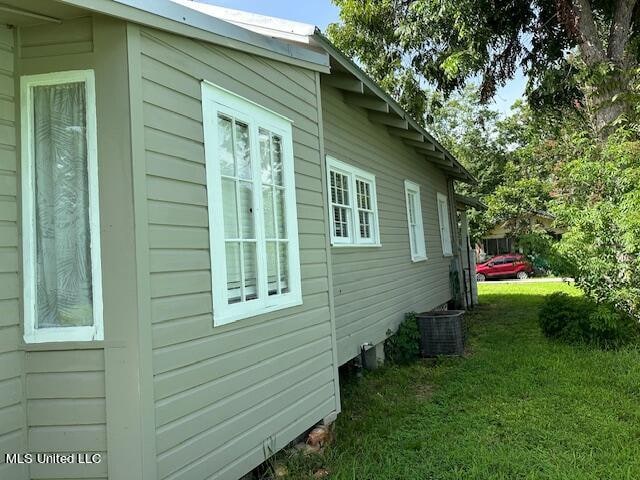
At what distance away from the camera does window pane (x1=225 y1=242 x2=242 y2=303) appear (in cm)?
301

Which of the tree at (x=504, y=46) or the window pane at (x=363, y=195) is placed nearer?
the window pane at (x=363, y=195)

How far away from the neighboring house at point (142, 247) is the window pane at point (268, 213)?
0.04 ft

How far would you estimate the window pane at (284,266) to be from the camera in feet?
11.8

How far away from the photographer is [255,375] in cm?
317

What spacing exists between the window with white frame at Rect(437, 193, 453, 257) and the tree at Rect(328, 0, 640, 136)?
263 centimetres

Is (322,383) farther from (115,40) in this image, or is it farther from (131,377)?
(115,40)

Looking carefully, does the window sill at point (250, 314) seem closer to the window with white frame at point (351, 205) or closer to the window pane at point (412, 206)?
the window with white frame at point (351, 205)

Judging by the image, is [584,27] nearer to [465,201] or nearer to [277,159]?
[465,201]

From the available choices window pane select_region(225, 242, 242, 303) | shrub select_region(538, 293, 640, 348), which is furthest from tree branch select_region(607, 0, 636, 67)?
window pane select_region(225, 242, 242, 303)

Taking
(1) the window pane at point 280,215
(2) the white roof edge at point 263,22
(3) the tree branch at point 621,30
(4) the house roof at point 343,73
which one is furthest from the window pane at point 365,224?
(3) the tree branch at point 621,30

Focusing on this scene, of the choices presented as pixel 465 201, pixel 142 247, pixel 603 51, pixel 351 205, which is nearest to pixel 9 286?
pixel 142 247

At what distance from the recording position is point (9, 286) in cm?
237

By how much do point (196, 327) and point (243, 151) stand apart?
1.24 meters

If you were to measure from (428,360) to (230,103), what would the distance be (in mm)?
Answer: 5078
